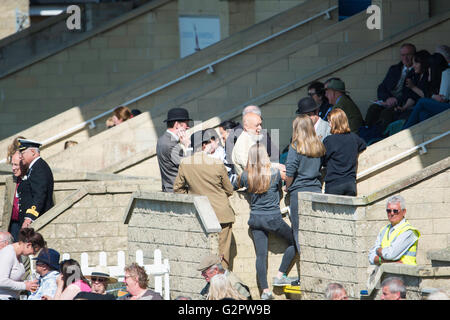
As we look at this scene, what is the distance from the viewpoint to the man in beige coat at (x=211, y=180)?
1305 cm

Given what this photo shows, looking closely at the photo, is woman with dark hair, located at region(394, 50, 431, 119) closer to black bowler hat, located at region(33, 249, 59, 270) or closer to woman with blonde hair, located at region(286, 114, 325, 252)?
woman with blonde hair, located at region(286, 114, 325, 252)

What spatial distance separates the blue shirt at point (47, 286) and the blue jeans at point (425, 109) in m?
5.56

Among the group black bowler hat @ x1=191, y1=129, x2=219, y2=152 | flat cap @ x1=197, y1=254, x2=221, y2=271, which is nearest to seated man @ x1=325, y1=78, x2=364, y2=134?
black bowler hat @ x1=191, y1=129, x2=219, y2=152

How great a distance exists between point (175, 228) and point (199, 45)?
35.6 ft

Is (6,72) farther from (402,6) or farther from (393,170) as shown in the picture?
(393,170)

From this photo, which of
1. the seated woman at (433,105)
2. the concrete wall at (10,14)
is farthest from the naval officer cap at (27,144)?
the concrete wall at (10,14)

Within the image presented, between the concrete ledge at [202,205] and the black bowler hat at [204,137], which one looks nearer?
the concrete ledge at [202,205]

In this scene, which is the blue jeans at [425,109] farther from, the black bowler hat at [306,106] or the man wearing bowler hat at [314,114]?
the black bowler hat at [306,106]

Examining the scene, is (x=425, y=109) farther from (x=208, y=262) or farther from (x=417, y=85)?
(x=208, y=262)

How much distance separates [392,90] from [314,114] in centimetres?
278

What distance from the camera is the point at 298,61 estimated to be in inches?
725

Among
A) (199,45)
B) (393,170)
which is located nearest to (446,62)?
(393,170)

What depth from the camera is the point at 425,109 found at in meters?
14.7

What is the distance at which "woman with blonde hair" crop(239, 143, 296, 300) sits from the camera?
12.9 meters
